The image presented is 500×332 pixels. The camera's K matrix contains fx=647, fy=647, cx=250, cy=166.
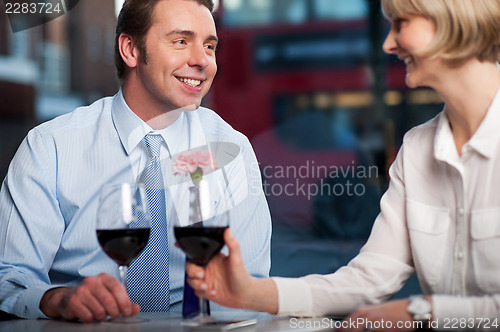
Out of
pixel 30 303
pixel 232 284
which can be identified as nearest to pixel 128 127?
pixel 30 303

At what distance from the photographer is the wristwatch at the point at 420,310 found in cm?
120

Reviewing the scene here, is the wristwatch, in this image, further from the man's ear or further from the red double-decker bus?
the red double-decker bus

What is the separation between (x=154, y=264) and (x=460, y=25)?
107 centimetres

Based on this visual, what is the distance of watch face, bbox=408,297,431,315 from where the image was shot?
1198 millimetres

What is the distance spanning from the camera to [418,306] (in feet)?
3.96

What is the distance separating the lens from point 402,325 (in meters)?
1.19

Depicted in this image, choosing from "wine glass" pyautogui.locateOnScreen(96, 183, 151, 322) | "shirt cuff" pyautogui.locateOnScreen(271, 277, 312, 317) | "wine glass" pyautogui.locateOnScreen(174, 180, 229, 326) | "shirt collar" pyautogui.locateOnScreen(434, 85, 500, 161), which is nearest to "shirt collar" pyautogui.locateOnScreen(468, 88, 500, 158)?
"shirt collar" pyautogui.locateOnScreen(434, 85, 500, 161)

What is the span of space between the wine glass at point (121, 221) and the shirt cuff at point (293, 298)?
31cm

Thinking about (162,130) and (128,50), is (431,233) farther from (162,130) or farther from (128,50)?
(128,50)

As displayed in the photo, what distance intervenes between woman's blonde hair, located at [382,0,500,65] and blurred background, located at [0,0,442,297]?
164 centimetres

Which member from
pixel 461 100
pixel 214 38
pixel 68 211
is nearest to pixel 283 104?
pixel 214 38

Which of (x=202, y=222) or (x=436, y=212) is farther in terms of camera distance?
(x=436, y=212)

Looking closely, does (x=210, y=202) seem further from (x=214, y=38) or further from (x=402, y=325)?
(x=214, y=38)

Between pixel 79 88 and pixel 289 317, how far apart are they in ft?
8.73
